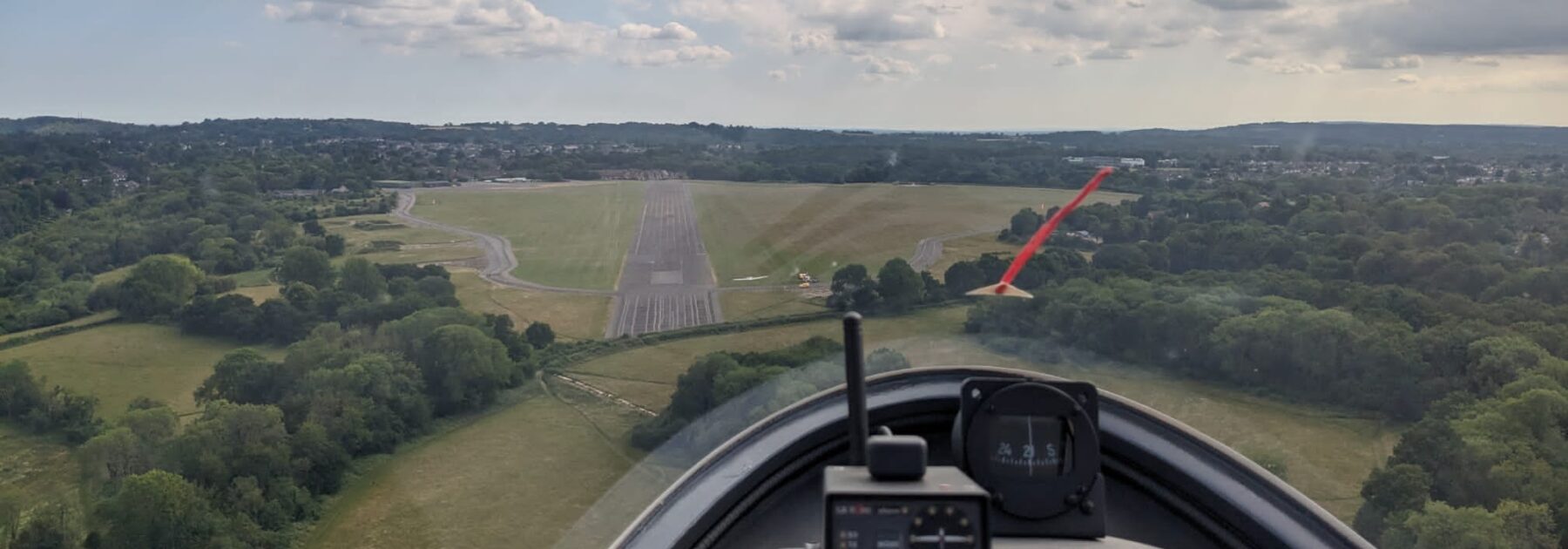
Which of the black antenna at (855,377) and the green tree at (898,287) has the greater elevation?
the black antenna at (855,377)

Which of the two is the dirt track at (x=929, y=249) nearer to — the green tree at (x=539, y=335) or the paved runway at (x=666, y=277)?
the paved runway at (x=666, y=277)

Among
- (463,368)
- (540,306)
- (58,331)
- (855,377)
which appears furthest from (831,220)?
(58,331)

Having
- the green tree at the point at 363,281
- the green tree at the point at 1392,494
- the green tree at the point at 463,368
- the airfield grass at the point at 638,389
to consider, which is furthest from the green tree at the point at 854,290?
the green tree at the point at 363,281

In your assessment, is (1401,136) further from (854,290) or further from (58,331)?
(58,331)

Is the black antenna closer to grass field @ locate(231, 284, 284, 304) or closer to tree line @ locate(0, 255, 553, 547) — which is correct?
tree line @ locate(0, 255, 553, 547)

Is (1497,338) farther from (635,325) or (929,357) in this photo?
(635,325)

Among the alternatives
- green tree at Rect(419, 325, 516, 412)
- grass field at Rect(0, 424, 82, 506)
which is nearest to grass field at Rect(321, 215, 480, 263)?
grass field at Rect(0, 424, 82, 506)

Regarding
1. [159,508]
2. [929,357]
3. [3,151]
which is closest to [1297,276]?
[929,357]
